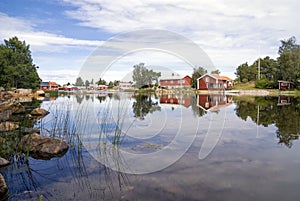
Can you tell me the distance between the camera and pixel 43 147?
6.50 metres

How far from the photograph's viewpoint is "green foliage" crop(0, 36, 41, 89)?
35281 mm

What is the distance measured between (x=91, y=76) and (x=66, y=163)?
12.7 ft

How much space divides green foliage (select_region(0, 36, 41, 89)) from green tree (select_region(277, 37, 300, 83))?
49345mm

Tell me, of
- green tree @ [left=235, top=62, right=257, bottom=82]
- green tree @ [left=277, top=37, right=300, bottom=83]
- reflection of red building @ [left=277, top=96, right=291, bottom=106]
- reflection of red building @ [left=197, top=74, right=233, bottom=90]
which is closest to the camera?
reflection of red building @ [left=277, top=96, right=291, bottom=106]

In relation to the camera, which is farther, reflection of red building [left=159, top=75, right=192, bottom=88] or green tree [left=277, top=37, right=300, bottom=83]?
reflection of red building [left=159, top=75, right=192, bottom=88]

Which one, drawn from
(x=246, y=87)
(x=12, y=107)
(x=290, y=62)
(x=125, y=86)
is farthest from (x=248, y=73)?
(x=12, y=107)

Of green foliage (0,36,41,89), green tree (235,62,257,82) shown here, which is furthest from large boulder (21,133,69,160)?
green tree (235,62,257,82)

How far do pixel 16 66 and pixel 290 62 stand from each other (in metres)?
50.3

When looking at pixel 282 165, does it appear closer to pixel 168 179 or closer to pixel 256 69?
pixel 168 179

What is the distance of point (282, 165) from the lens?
5.63 m

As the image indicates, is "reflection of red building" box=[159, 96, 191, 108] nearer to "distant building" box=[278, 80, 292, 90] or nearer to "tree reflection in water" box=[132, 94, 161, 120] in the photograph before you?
"tree reflection in water" box=[132, 94, 161, 120]

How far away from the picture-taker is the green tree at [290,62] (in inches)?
1988

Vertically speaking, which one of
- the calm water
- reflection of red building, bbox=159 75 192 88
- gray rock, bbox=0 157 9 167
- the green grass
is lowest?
the calm water

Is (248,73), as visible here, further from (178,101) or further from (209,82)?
(178,101)
